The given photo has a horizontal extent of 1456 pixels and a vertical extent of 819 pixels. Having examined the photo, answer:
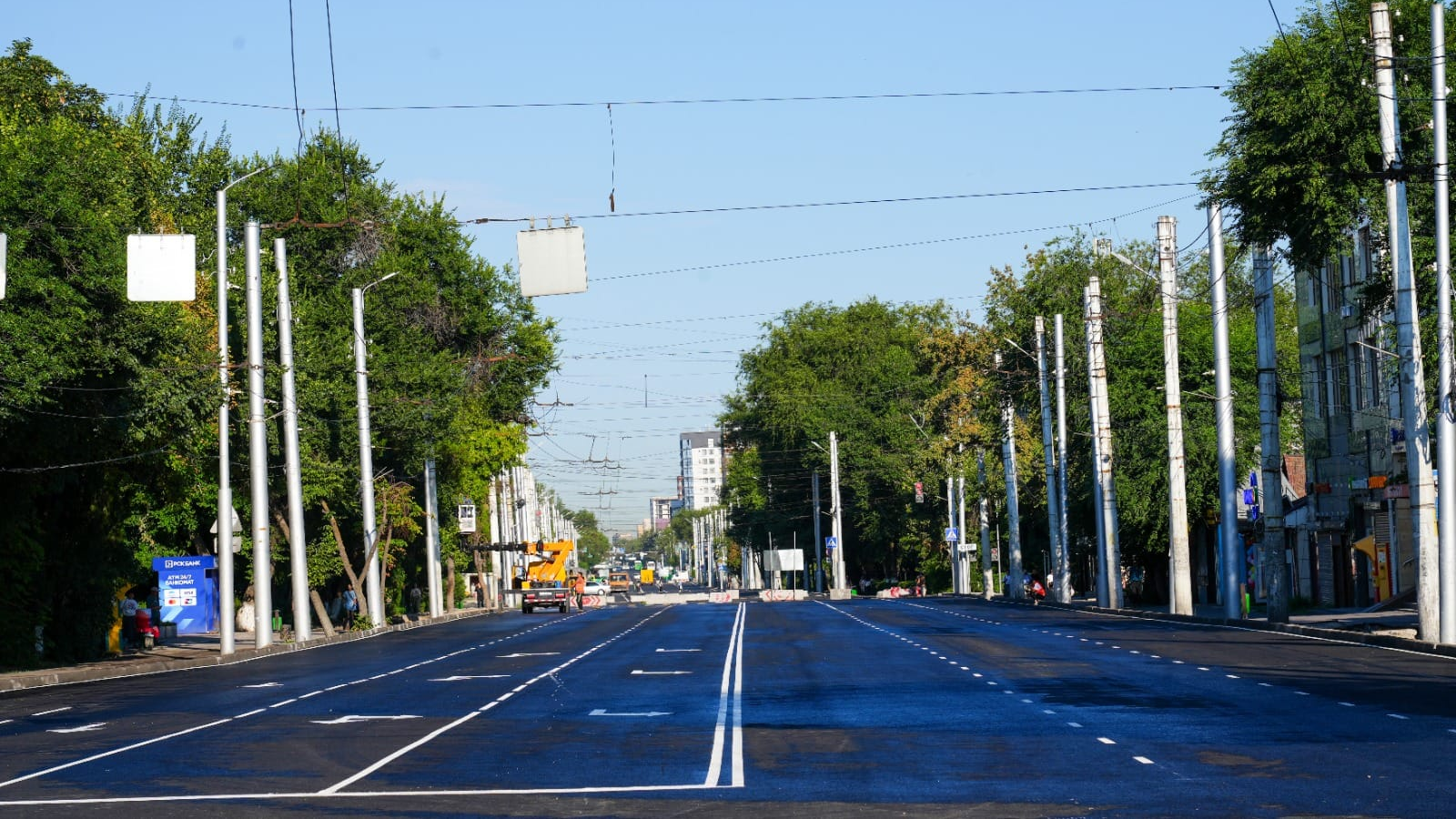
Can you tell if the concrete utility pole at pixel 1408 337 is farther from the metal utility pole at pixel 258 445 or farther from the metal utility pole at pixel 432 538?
the metal utility pole at pixel 432 538

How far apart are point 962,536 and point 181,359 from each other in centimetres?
6495

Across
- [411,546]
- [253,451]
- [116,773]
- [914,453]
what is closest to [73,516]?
[253,451]

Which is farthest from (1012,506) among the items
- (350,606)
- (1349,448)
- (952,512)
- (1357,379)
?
(350,606)

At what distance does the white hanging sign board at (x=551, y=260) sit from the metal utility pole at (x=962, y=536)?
64577 mm

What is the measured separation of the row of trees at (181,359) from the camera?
35625mm

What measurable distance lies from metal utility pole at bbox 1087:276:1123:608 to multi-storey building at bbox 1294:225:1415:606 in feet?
18.8

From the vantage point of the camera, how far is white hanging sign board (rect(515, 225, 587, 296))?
33.2 m

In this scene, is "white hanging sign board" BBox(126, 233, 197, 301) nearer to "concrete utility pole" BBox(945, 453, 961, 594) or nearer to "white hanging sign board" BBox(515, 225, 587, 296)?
"white hanging sign board" BBox(515, 225, 587, 296)

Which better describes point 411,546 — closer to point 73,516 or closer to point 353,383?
point 353,383

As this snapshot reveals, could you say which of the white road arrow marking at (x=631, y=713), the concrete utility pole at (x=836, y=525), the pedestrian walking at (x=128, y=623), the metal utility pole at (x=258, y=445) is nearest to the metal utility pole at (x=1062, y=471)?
the metal utility pole at (x=258, y=445)

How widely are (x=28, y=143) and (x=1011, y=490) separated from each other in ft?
168

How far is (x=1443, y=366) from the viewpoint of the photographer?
31688 mm

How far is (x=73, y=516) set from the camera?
44812 millimetres

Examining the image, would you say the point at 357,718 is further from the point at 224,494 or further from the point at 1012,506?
the point at 1012,506
